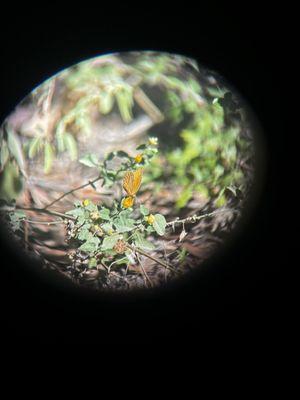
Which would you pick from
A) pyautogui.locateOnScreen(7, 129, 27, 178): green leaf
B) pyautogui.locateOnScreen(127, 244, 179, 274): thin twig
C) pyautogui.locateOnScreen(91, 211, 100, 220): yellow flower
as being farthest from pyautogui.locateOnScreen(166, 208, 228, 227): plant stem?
pyautogui.locateOnScreen(7, 129, 27, 178): green leaf

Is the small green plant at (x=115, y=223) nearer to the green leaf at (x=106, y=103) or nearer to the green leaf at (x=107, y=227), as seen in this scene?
the green leaf at (x=107, y=227)

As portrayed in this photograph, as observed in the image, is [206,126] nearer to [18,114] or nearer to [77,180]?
[77,180]

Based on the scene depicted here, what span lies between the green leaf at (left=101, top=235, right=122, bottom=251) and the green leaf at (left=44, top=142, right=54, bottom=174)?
0.27 metres

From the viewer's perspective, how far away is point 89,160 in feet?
3.67

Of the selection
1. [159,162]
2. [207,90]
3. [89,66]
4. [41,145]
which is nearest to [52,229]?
[41,145]

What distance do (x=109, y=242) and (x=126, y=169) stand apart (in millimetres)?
229

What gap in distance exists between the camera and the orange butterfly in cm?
116

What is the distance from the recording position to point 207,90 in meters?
1.16

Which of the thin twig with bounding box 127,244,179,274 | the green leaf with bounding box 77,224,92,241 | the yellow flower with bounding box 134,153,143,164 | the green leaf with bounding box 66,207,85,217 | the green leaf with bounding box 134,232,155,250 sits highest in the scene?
the yellow flower with bounding box 134,153,143,164

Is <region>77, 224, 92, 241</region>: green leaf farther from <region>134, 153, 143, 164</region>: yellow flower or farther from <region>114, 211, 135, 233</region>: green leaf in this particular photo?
<region>134, 153, 143, 164</region>: yellow flower

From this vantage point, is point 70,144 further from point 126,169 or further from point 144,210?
point 144,210

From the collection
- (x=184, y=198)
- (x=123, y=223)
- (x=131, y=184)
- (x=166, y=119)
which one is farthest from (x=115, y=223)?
(x=166, y=119)

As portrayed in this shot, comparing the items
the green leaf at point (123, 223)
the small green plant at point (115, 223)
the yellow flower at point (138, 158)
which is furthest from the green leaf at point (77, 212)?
the yellow flower at point (138, 158)

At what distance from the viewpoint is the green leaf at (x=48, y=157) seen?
1.09 meters
